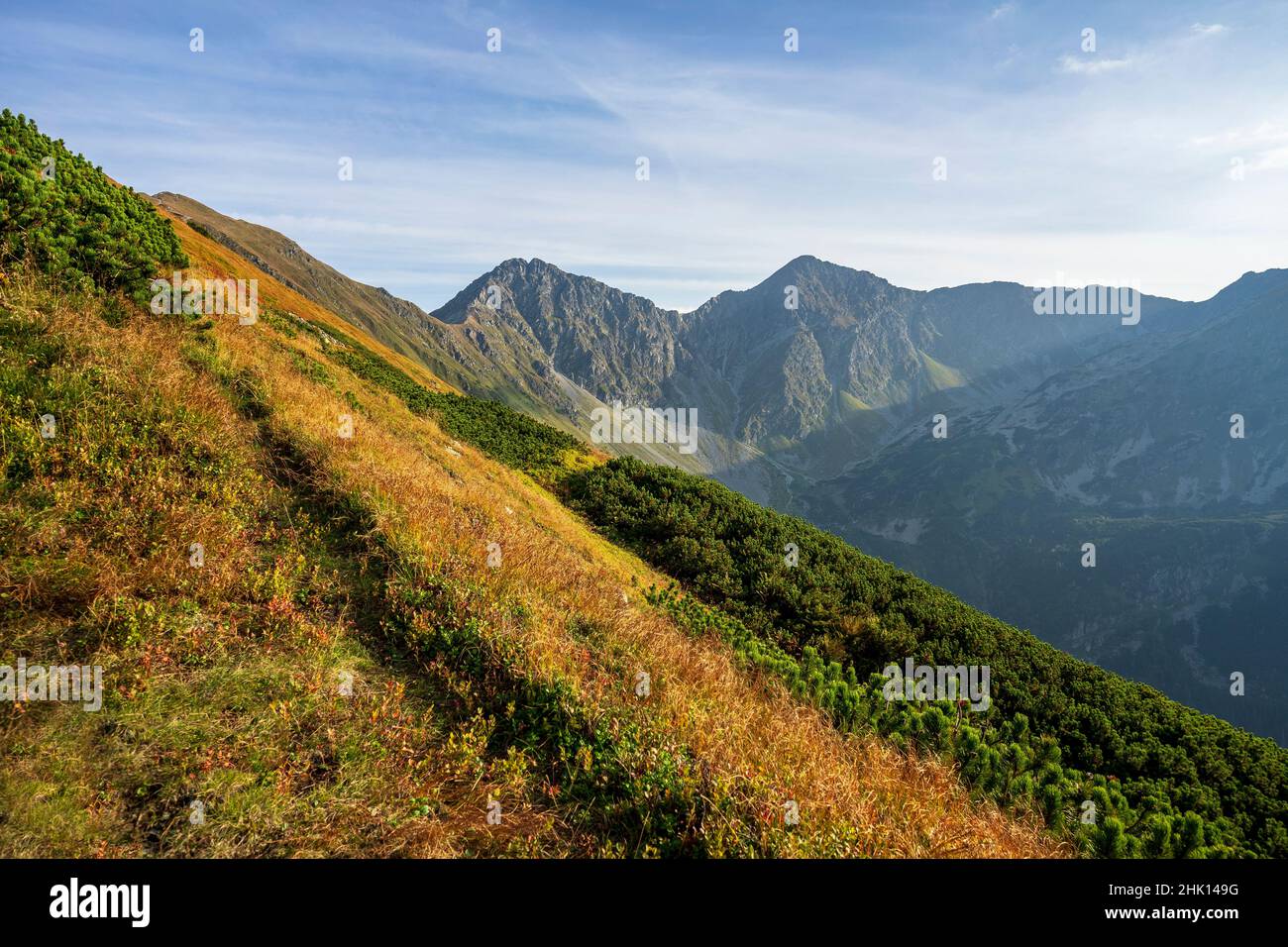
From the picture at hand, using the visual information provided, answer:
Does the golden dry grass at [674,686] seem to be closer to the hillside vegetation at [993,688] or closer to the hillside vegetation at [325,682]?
the hillside vegetation at [325,682]

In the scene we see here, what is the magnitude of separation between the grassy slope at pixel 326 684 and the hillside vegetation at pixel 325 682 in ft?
0.09

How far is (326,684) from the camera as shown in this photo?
527 cm

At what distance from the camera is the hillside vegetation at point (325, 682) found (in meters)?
4.12

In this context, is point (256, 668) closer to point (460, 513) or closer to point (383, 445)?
point (460, 513)

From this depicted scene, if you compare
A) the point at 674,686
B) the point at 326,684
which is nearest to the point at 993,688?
the point at 674,686

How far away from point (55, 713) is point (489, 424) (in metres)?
25.1

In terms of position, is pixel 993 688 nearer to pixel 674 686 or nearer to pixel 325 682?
pixel 674 686

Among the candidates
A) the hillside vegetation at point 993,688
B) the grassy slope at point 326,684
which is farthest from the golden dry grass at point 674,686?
the hillside vegetation at point 993,688

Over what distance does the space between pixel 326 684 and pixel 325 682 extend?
3 cm

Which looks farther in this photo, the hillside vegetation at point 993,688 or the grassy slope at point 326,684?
the hillside vegetation at point 993,688

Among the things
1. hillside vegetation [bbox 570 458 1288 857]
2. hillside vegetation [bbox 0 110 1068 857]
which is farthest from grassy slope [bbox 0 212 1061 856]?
hillside vegetation [bbox 570 458 1288 857]
